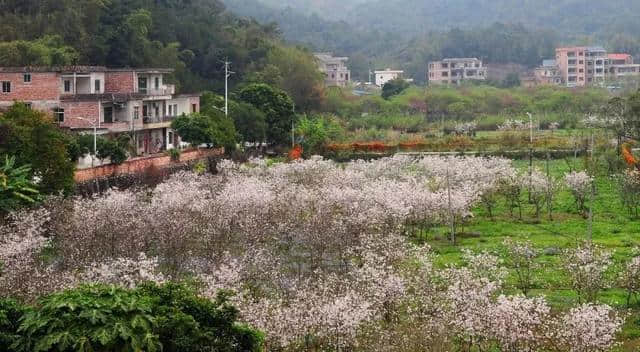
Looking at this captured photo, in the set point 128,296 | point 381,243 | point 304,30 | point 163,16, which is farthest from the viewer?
point 304,30

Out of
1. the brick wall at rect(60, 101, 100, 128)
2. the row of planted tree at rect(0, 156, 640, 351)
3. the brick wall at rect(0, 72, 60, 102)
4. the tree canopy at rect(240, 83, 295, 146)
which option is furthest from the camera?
the tree canopy at rect(240, 83, 295, 146)

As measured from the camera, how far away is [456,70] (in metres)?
123

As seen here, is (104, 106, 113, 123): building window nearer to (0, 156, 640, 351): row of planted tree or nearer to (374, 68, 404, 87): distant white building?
(0, 156, 640, 351): row of planted tree

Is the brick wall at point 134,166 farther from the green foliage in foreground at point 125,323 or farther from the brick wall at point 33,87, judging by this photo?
the green foliage in foreground at point 125,323

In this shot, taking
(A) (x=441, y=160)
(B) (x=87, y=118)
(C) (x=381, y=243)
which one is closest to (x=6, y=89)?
(B) (x=87, y=118)

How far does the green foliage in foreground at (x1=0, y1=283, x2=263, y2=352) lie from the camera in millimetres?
14969

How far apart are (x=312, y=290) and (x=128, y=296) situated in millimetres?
5232

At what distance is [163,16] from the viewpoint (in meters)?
74.2

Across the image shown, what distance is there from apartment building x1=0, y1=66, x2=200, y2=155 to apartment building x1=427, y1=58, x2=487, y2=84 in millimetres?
73383

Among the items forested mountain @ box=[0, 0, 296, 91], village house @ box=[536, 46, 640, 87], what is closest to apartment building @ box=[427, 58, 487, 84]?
village house @ box=[536, 46, 640, 87]

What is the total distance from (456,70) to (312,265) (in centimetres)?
10067

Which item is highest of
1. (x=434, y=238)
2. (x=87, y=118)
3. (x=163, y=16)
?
(x=163, y=16)

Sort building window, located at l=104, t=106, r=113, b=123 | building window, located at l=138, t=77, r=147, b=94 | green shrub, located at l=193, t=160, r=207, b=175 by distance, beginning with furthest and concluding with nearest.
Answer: building window, located at l=138, t=77, r=147, b=94 → building window, located at l=104, t=106, r=113, b=123 → green shrub, located at l=193, t=160, r=207, b=175

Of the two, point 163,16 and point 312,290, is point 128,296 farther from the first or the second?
point 163,16
